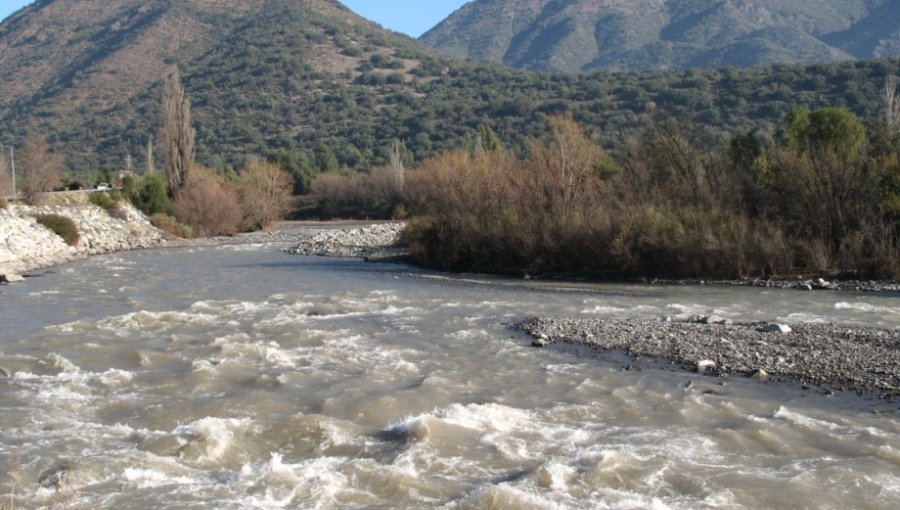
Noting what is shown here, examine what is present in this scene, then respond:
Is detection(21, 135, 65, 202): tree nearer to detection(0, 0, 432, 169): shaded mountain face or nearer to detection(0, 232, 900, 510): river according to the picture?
detection(0, 232, 900, 510): river

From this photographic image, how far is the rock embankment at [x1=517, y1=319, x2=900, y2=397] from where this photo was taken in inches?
534

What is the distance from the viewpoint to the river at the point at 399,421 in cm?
916

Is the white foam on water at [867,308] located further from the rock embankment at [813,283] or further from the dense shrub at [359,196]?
the dense shrub at [359,196]

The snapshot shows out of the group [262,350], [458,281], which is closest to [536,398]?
[262,350]

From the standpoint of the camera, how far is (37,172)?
49031 millimetres

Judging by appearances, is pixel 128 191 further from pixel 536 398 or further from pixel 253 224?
pixel 536 398

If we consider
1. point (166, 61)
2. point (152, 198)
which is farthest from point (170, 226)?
point (166, 61)

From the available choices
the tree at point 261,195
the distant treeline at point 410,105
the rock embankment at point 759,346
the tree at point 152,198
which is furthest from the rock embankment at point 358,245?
the distant treeline at point 410,105

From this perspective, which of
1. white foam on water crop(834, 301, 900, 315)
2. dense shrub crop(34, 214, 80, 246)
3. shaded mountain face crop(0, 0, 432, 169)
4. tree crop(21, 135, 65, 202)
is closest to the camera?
white foam on water crop(834, 301, 900, 315)

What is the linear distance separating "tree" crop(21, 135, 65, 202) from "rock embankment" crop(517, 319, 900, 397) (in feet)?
125

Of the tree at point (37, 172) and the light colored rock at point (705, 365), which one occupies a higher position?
the tree at point (37, 172)

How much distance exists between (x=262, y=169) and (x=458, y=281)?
41.2 meters

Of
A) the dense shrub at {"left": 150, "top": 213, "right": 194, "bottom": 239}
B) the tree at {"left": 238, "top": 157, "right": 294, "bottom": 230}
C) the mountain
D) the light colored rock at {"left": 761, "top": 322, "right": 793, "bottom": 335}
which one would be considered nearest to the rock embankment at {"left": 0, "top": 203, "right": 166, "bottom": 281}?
the dense shrub at {"left": 150, "top": 213, "right": 194, "bottom": 239}

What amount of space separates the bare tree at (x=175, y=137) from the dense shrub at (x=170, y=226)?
596 centimetres
